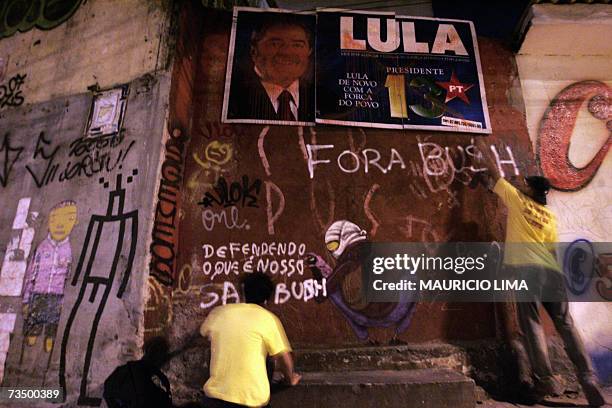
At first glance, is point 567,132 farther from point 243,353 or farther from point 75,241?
point 75,241

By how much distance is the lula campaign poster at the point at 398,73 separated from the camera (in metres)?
4.96

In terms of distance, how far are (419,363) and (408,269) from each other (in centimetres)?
101

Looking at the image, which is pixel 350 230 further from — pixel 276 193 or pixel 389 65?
pixel 389 65

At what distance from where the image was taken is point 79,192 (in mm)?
4520

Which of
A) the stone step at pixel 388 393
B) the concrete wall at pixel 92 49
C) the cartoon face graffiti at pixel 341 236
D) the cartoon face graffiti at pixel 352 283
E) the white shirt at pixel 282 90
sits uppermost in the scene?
the concrete wall at pixel 92 49

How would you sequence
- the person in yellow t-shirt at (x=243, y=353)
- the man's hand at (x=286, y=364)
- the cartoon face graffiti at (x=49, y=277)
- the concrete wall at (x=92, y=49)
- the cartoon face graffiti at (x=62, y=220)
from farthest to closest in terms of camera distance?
1. the concrete wall at (x=92, y=49)
2. the cartoon face graffiti at (x=62, y=220)
3. the cartoon face graffiti at (x=49, y=277)
4. the man's hand at (x=286, y=364)
5. the person in yellow t-shirt at (x=243, y=353)

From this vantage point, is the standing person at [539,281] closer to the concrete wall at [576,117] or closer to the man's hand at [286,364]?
the concrete wall at [576,117]

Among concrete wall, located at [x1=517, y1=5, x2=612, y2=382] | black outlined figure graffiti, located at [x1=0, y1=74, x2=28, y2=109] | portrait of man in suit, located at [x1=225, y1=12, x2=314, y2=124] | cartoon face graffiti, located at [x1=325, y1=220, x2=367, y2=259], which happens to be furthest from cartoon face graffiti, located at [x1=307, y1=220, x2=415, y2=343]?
black outlined figure graffiti, located at [x1=0, y1=74, x2=28, y2=109]

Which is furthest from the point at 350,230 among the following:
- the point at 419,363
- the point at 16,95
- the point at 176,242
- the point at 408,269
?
the point at 16,95

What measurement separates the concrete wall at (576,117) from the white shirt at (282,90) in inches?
121

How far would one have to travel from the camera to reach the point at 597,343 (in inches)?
173

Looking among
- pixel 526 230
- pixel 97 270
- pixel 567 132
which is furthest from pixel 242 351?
pixel 567 132

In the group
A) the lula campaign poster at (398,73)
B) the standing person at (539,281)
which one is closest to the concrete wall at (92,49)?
the lula campaign poster at (398,73)
